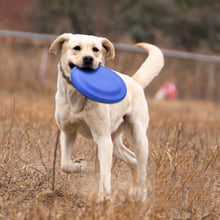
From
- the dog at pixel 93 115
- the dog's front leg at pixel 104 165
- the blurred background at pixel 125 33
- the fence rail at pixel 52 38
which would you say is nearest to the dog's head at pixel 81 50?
Answer: the dog at pixel 93 115

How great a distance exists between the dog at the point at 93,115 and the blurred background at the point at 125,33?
23.5 feet

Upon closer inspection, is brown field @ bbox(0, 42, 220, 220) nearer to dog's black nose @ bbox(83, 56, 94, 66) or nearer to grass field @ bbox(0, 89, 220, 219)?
grass field @ bbox(0, 89, 220, 219)

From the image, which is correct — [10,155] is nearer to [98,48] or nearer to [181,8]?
[98,48]

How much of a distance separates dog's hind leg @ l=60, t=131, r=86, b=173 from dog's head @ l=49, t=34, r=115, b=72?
66 cm

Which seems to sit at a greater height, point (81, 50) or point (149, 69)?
point (81, 50)

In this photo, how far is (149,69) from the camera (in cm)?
511

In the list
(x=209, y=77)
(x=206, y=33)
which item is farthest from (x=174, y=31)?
(x=209, y=77)

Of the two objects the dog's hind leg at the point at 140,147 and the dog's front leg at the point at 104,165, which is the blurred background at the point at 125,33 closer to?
the dog's hind leg at the point at 140,147

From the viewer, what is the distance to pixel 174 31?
2152 cm

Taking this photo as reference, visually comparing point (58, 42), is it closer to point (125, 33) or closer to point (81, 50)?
point (81, 50)

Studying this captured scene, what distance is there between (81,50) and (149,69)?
130cm

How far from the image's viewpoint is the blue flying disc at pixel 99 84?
12.4ft

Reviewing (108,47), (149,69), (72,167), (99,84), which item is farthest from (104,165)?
(149,69)

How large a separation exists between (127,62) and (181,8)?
1095cm
